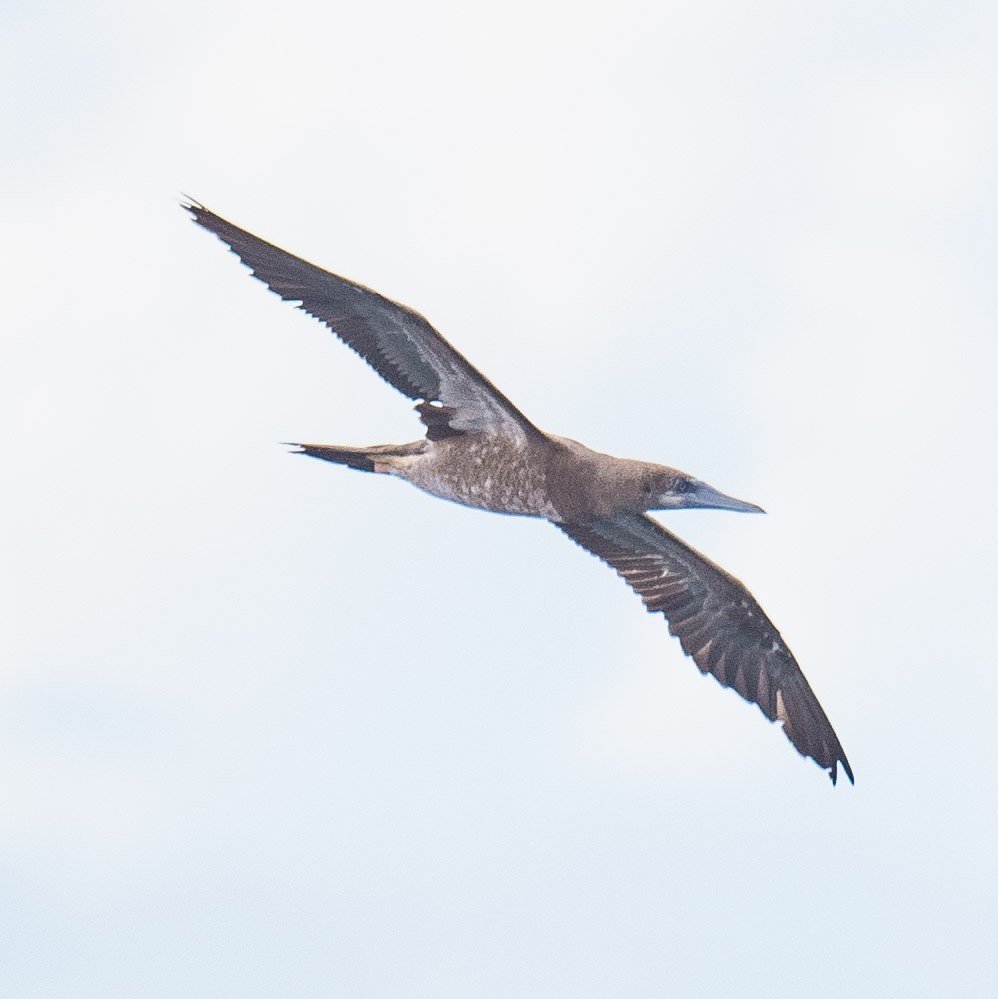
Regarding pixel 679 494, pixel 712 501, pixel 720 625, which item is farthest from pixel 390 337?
pixel 720 625

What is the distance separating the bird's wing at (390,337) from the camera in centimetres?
1222

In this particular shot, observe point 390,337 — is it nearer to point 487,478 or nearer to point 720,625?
point 487,478

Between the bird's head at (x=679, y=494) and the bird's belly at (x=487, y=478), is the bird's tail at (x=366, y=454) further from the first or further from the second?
the bird's head at (x=679, y=494)

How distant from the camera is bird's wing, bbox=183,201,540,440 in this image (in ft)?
40.1

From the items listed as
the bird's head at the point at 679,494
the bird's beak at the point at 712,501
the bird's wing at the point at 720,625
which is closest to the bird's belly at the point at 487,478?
the bird's head at the point at 679,494

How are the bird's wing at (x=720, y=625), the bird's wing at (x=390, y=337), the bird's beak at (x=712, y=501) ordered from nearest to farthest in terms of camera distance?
the bird's wing at (x=390, y=337) < the bird's beak at (x=712, y=501) < the bird's wing at (x=720, y=625)

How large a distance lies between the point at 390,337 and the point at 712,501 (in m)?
2.56

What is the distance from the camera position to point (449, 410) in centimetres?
1282

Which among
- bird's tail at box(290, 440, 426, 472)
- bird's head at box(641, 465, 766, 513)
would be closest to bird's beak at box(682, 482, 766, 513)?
bird's head at box(641, 465, 766, 513)

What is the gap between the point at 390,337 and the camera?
12.6 meters

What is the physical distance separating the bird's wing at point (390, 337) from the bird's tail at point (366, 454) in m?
0.42

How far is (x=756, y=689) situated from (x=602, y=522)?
1.90 meters

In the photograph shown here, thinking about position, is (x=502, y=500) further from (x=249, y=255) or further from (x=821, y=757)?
(x=821, y=757)

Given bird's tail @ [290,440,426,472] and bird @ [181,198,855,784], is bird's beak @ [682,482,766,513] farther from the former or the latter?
bird's tail @ [290,440,426,472]
